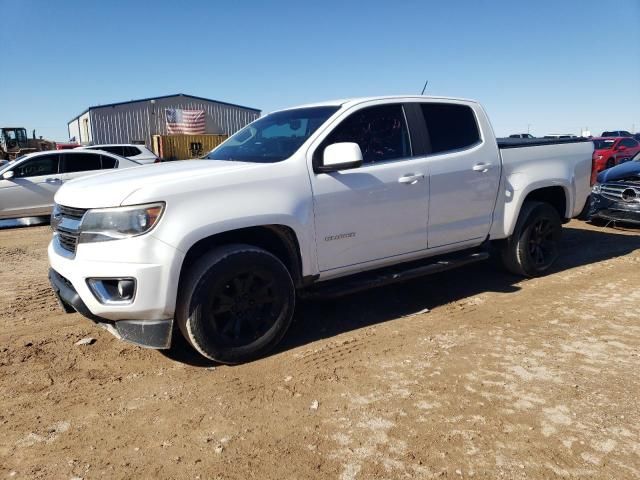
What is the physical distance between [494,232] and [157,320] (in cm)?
337

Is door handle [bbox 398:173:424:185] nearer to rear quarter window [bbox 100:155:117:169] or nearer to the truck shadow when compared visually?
the truck shadow

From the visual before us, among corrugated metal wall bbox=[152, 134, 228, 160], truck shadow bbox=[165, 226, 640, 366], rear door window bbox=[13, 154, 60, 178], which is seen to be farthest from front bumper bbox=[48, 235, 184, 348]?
corrugated metal wall bbox=[152, 134, 228, 160]

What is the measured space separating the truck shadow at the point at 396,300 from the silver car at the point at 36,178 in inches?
297

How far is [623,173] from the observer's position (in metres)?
8.46

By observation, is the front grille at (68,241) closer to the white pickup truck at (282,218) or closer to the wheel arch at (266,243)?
the white pickup truck at (282,218)

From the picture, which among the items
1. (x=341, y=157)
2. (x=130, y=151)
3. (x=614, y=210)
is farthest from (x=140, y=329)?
(x=130, y=151)

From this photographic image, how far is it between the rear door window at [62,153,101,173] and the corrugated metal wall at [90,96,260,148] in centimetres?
2407

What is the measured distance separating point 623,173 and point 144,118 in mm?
32188

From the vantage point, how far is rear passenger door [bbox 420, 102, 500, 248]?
4.50m

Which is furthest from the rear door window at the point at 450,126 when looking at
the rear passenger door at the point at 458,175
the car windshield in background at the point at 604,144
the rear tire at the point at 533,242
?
the car windshield in background at the point at 604,144

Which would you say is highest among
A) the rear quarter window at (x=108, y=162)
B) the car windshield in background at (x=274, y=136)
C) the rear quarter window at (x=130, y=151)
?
the car windshield in background at (x=274, y=136)

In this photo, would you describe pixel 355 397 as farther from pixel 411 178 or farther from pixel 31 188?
pixel 31 188

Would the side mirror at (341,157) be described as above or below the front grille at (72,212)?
above

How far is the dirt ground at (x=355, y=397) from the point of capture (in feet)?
8.22
